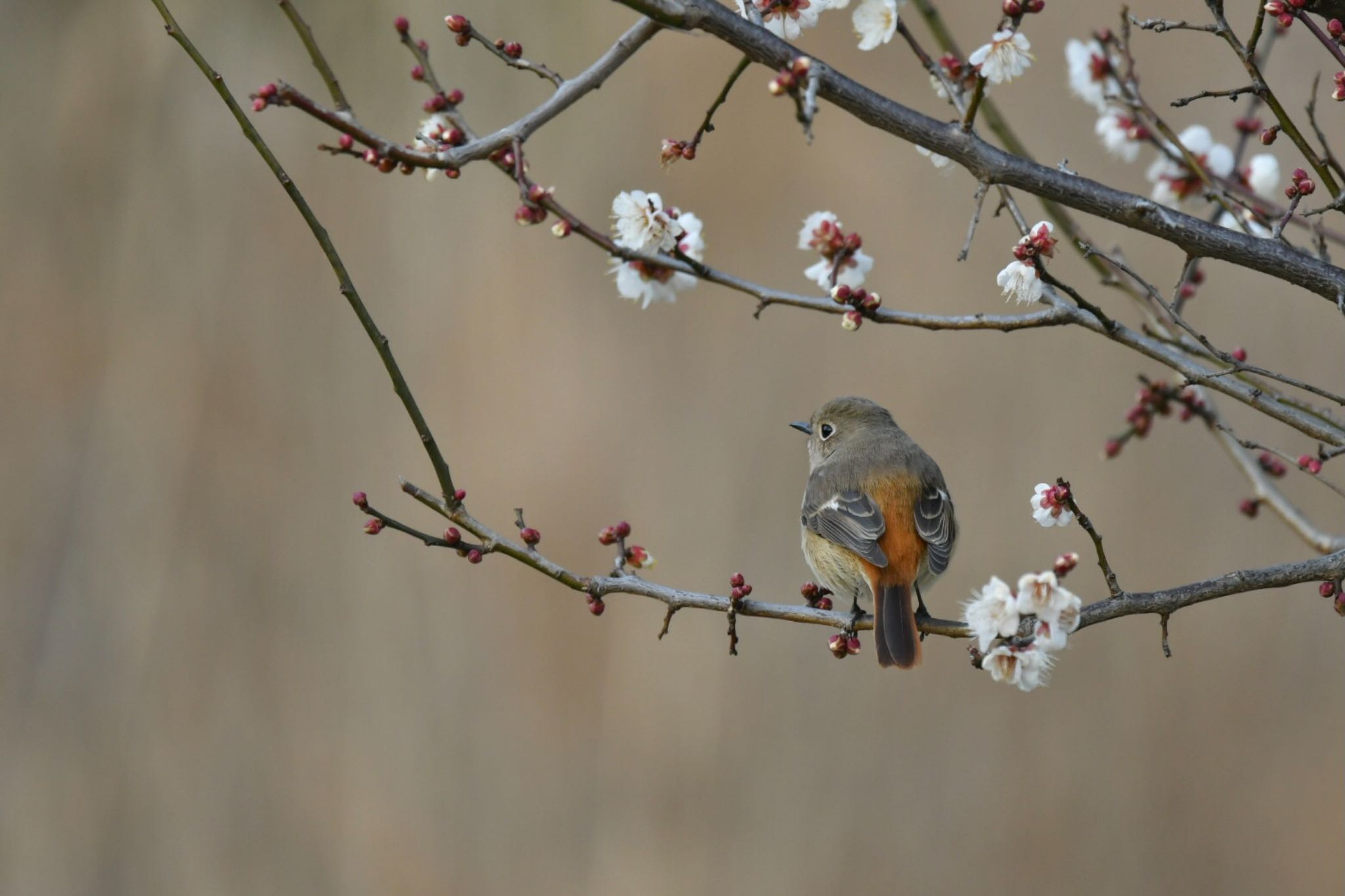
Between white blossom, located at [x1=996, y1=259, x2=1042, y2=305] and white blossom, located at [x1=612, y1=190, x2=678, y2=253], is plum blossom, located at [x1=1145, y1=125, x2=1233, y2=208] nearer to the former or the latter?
white blossom, located at [x1=996, y1=259, x2=1042, y2=305]

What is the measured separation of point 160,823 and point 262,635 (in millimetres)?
896

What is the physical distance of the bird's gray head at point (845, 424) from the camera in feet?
11.1

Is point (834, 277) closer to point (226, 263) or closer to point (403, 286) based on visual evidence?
point (403, 286)

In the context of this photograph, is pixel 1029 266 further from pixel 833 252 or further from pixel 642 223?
pixel 642 223

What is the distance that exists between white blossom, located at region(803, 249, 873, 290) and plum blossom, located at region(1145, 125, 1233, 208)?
2.26 feet

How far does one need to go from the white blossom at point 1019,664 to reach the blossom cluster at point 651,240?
2.62ft

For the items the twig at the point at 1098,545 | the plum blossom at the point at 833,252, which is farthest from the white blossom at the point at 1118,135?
the twig at the point at 1098,545

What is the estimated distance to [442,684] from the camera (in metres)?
4.98

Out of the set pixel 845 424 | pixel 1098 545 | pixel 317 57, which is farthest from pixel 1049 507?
pixel 845 424

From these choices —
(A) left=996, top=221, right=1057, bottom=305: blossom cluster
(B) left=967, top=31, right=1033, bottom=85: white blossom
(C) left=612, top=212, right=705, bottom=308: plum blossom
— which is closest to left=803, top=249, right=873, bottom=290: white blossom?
(C) left=612, top=212, right=705, bottom=308: plum blossom

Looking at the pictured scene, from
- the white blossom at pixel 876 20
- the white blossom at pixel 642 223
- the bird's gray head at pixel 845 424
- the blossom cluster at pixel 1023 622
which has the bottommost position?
the blossom cluster at pixel 1023 622

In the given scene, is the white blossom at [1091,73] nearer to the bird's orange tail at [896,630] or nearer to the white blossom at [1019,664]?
the bird's orange tail at [896,630]

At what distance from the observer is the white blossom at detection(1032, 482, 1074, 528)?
6.40ft

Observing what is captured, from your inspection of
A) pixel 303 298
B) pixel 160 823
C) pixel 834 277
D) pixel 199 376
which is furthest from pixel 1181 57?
pixel 160 823
